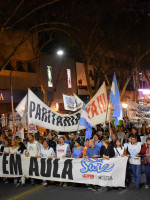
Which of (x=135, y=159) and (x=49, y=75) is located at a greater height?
(x=49, y=75)

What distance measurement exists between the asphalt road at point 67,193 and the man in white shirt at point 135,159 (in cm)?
33

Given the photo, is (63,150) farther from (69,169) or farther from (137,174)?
(137,174)

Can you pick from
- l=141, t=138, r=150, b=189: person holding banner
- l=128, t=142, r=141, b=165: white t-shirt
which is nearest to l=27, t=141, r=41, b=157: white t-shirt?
l=128, t=142, r=141, b=165: white t-shirt

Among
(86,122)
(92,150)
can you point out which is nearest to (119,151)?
(92,150)

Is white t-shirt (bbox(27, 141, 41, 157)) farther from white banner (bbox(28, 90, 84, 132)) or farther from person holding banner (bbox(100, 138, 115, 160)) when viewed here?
person holding banner (bbox(100, 138, 115, 160))

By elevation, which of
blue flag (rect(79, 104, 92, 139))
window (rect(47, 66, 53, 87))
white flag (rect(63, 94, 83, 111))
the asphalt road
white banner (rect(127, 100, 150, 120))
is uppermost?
window (rect(47, 66, 53, 87))

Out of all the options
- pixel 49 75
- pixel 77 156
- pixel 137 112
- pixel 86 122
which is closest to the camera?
pixel 77 156

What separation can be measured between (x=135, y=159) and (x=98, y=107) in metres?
2.49

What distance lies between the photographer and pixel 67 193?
8.49 m

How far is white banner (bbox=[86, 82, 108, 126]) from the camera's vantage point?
1026 cm

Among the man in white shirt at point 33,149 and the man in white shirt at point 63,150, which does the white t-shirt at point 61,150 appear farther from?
the man in white shirt at point 33,149

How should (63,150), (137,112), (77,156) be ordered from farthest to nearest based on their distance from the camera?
1. (137,112)
2. (63,150)
3. (77,156)

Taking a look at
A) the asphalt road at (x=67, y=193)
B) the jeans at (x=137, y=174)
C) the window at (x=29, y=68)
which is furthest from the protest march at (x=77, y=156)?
the window at (x=29, y=68)

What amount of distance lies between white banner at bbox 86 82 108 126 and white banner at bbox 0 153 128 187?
202 centimetres
